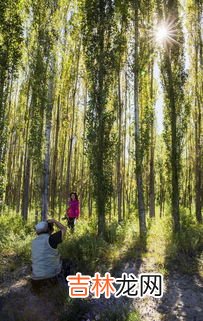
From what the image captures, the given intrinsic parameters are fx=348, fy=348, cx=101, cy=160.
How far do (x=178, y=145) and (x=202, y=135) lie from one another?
588 cm

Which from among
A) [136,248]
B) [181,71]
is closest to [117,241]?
[136,248]

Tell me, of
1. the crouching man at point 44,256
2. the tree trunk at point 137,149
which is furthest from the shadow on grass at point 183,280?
the crouching man at point 44,256

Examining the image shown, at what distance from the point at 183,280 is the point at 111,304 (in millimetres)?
2211

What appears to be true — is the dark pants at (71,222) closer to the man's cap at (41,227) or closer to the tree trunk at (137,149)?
the tree trunk at (137,149)

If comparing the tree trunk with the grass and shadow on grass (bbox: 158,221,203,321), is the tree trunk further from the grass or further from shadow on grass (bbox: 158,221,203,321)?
shadow on grass (bbox: 158,221,203,321)

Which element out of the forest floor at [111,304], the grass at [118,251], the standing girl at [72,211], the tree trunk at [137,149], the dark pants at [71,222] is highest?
the tree trunk at [137,149]

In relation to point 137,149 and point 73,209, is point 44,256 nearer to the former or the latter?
point 73,209

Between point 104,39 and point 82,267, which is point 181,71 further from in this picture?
point 82,267

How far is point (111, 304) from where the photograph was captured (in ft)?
21.3

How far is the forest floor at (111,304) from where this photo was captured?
20.6ft

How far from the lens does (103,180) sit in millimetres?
11352

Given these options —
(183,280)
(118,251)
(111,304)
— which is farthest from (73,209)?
(111,304)

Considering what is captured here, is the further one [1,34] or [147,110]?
[1,34]

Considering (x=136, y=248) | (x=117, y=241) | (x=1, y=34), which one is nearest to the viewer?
(x=136, y=248)
